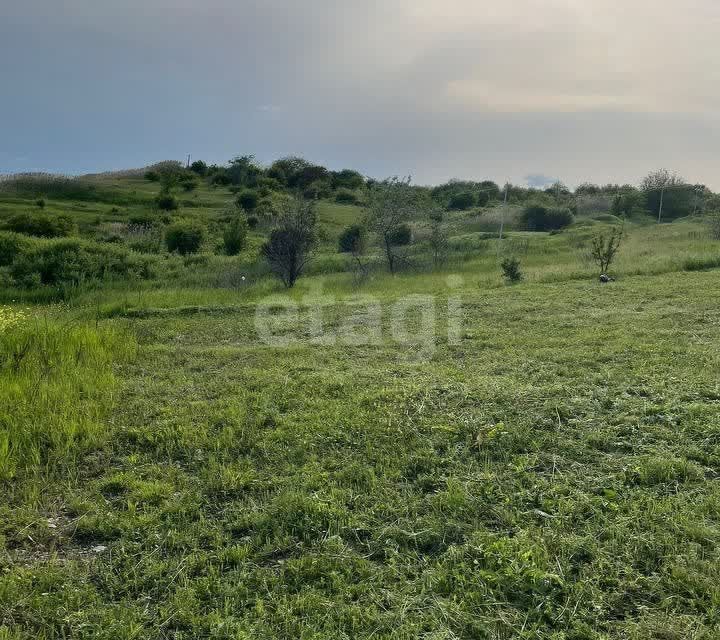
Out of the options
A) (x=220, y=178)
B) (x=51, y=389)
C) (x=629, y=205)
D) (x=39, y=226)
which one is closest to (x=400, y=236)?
(x=39, y=226)

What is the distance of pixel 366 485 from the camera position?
131 inches

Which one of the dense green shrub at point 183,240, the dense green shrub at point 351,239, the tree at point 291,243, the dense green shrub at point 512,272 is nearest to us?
the dense green shrub at point 512,272

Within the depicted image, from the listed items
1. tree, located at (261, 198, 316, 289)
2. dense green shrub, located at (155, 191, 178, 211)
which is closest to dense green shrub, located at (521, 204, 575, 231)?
dense green shrub, located at (155, 191, 178, 211)

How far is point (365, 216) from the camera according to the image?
21.3 metres

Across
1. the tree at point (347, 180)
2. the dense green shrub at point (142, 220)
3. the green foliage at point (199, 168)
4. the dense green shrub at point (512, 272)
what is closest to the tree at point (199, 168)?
the green foliage at point (199, 168)

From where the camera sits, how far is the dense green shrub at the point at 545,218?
33.5 meters

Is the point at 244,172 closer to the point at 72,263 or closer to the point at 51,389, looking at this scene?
the point at 72,263

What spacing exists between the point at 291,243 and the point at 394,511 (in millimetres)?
11943

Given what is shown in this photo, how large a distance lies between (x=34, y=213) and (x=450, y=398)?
26.3 meters

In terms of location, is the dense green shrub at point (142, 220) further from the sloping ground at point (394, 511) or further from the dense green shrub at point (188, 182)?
the sloping ground at point (394, 511)

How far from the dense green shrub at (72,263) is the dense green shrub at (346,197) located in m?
23.7

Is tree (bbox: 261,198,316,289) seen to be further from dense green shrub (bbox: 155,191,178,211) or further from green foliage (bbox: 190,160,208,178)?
green foliage (bbox: 190,160,208,178)

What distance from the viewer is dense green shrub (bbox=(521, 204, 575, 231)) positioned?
33.5m

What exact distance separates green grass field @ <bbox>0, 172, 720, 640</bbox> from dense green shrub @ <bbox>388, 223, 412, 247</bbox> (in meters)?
13.1
